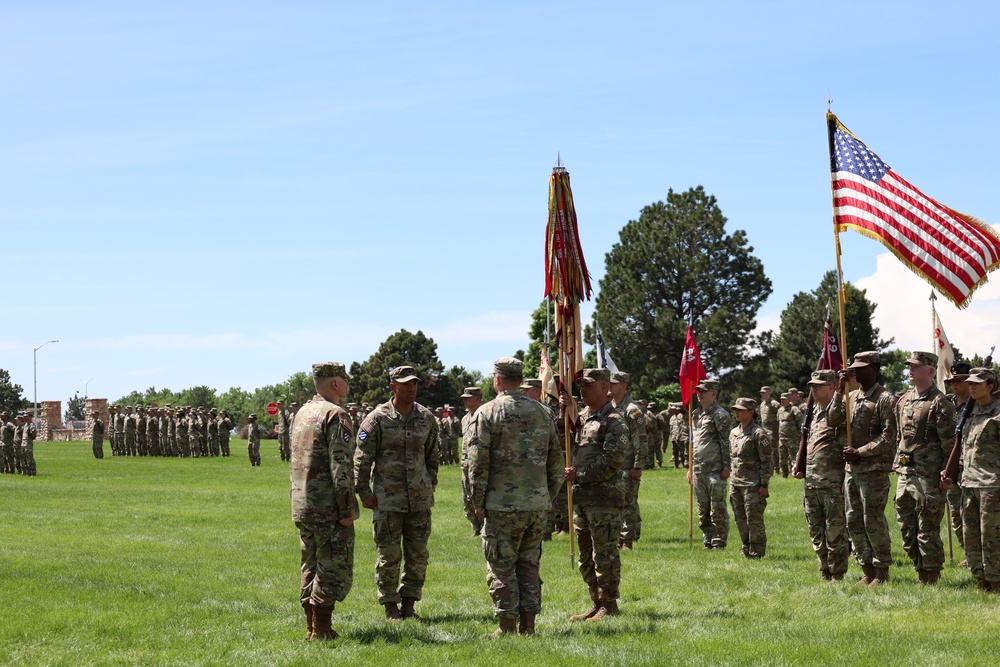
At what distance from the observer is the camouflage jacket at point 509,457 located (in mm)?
9271

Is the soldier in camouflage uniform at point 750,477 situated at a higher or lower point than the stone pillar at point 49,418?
lower

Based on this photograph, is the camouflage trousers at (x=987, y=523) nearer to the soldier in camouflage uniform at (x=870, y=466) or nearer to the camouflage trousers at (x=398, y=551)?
the soldier in camouflage uniform at (x=870, y=466)

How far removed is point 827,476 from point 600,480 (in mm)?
3199

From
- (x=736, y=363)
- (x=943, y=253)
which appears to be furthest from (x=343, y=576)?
(x=736, y=363)

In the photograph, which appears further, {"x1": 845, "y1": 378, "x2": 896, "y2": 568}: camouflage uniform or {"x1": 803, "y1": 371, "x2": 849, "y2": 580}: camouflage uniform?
{"x1": 803, "y1": 371, "x2": 849, "y2": 580}: camouflage uniform

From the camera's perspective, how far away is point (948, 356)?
761 inches

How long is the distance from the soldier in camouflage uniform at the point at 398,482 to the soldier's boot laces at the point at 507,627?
4.04ft

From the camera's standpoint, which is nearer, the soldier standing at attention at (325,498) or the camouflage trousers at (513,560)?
the soldier standing at attention at (325,498)

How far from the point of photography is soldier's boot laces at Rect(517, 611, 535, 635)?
9344 millimetres

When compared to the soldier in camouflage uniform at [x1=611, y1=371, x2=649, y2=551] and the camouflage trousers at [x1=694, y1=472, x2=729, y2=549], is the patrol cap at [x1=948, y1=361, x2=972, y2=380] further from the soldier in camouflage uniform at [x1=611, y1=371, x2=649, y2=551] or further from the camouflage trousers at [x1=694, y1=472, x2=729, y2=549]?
the camouflage trousers at [x1=694, y1=472, x2=729, y2=549]

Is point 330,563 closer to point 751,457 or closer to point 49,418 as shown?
point 751,457

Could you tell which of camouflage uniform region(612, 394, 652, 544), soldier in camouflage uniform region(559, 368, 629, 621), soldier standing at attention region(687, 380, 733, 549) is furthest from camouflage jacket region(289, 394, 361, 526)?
soldier standing at attention region(687, 380, 733, 549)

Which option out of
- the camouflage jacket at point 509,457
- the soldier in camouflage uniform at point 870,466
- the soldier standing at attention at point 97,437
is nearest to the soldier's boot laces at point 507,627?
the camouflage jacket at point 509,457

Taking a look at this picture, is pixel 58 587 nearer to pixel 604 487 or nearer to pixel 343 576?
pixel 343 576
